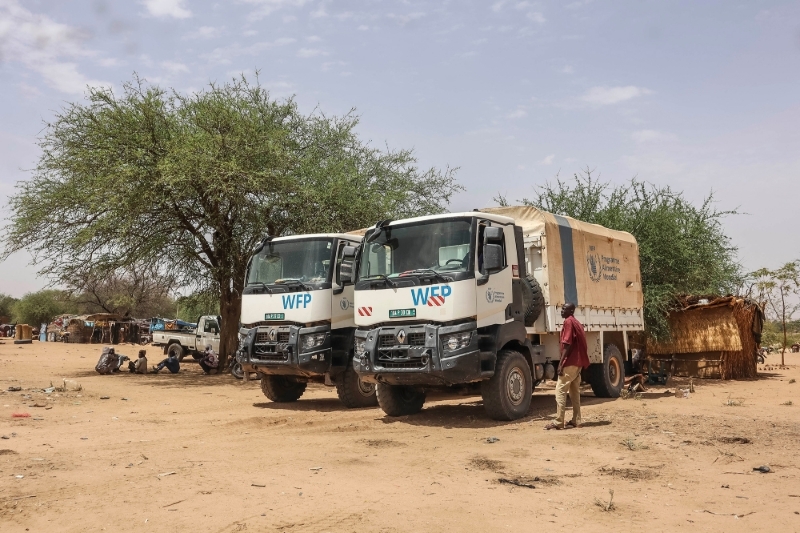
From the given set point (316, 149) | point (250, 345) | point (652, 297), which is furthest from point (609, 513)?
point (316, 149)

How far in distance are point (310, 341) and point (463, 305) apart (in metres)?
3.35

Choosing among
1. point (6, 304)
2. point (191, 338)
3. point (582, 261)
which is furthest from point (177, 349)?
point (6, 304)

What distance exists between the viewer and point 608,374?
13.7 m

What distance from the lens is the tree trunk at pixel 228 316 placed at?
20656 millimetres

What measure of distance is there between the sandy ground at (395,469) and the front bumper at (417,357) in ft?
2.55

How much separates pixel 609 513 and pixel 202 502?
341cm

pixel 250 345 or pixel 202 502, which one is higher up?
pixel 250 345

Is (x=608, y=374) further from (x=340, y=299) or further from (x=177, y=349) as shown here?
(x=177, y=349)

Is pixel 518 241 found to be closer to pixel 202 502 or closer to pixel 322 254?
pixel 322 254

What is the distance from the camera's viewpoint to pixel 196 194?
1875cm

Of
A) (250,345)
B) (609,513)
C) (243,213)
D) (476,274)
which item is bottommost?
(609,513)

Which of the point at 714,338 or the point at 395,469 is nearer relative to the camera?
the point at 395,469

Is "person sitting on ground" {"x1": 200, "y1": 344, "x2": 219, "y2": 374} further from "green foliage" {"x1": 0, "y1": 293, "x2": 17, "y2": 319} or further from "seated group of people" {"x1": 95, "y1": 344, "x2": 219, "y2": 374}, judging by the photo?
"green foliage" {"x1": 0, "y1": 293, "x2": 17, "y2": 319}

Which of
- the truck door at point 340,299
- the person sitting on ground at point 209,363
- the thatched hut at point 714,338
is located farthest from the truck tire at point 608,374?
the person sitting on ground at point 209,363
